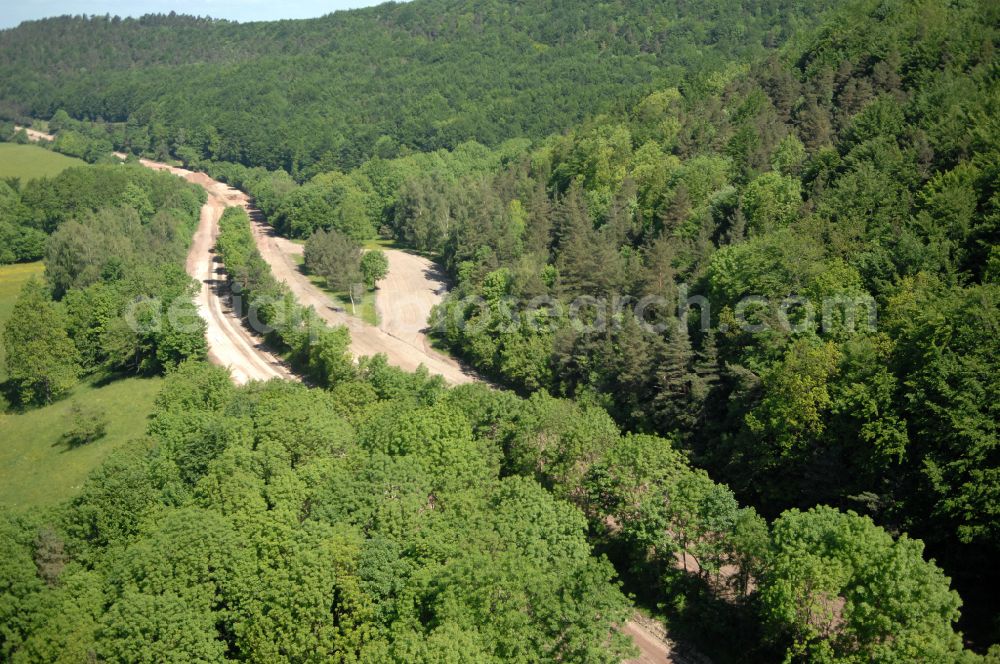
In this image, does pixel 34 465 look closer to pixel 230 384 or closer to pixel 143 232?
pixel 230 384

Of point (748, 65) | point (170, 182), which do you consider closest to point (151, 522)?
point (748, 65)

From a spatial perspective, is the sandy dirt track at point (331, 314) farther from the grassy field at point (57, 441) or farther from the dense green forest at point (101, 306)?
the grassy field at point (57, 441)

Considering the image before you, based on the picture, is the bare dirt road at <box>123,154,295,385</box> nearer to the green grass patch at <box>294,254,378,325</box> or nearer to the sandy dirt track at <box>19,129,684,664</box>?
the sandy dirt track at <box>19,129,684,664</box>

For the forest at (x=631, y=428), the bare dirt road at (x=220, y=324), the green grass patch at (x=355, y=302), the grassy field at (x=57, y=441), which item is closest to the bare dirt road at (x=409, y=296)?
the green grass patch at (x=355, y=302)

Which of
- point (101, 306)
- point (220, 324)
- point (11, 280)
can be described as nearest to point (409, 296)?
point (220, 324)

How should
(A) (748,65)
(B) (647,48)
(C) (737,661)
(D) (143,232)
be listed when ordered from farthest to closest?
1. (B) (647,48)
2. (A) (748,65)
3. (D) (143,232)
4. (C) (737,661)

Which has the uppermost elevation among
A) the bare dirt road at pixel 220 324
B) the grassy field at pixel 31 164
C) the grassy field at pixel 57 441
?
the grassy field at pixel 31 164

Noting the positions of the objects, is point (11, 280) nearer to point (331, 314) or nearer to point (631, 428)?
point (331, 314)
